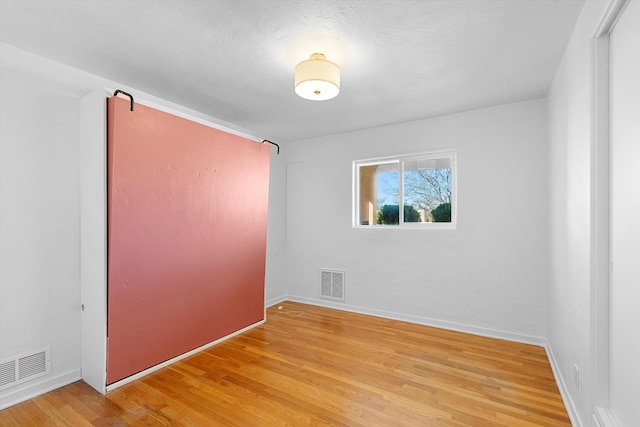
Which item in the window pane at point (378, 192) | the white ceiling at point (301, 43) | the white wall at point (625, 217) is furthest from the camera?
the window pane at point (378, 192)

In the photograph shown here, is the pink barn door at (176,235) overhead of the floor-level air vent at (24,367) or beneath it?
overhead

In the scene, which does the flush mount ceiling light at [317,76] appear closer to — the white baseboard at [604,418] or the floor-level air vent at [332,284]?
the white baseboard at [604,418]

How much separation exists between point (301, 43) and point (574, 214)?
79.1 inches

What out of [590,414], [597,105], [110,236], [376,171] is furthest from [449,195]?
[110,236]

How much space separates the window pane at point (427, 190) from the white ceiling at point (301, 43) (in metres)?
0.84

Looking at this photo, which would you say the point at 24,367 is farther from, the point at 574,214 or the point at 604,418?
the point at 574,214

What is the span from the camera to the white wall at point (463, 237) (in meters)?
3.01

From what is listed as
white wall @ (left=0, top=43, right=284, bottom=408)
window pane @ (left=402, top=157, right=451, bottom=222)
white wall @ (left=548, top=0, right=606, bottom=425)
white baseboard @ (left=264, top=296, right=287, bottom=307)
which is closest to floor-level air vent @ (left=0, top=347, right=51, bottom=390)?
white wall @ (left=0, top=43, right=284, bottom=408)

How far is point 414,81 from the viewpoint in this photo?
102 inches

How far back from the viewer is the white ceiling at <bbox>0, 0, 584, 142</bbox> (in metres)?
1.68

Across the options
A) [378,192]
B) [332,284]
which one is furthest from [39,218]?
[378,192]

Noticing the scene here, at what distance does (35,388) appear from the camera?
2.12 meters

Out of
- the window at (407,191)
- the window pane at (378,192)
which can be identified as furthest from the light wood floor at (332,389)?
the window pane at (378,192)

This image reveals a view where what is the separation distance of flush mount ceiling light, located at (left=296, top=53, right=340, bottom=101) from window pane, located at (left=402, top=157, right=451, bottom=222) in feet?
6.39
